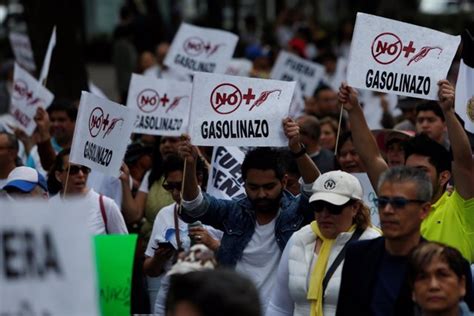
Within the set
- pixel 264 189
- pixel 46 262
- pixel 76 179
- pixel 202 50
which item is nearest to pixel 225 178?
pixel 76 179

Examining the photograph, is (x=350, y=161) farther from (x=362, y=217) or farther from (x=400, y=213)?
(x=400, y=213)

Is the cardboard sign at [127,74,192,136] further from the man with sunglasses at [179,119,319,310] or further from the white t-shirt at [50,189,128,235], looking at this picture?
the man with sunglasses at [179,119,319,310]

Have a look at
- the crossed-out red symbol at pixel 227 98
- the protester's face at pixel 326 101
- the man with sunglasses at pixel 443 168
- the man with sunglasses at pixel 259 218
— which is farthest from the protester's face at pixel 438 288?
the protester's face at pixel 326 101

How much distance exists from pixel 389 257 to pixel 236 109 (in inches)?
106

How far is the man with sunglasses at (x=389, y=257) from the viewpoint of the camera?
21.2 ft

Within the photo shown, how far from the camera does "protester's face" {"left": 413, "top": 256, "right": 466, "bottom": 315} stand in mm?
6117

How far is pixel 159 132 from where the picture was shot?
12562 mm

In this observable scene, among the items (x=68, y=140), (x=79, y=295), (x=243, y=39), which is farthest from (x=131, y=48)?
(x=79, y=295)

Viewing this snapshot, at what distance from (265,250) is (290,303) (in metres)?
0.65

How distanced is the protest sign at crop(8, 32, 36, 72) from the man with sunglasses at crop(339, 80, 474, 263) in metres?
9.15

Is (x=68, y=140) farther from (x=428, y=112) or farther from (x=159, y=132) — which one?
(x=428, y=112)

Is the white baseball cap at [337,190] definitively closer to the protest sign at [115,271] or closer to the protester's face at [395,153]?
the protest sign at [115,271]

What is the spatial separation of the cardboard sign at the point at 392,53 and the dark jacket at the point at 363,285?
279cm

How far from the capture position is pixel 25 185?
940cm
